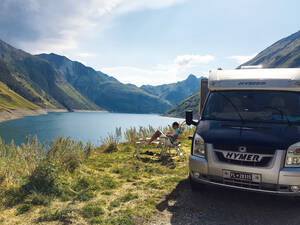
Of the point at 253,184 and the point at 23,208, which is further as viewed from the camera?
the point at 23,208

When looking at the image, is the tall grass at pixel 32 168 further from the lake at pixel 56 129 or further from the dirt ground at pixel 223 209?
the lake at pixel 56 129

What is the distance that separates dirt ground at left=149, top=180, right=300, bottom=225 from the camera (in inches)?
155

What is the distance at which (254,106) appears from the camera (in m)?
5.00

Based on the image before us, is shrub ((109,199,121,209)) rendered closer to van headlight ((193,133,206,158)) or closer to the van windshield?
van headlight ((193,133,206,158))

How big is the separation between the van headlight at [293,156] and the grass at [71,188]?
9.00ft

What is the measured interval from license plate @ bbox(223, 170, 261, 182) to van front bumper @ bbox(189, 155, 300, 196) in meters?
0.07

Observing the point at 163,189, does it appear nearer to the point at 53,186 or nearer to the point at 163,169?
the point at 163,169

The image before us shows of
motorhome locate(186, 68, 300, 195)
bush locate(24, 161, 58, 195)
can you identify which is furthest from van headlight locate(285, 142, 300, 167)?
bush locate(24, 161, 58, 195)

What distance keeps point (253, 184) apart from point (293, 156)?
2.91 ft

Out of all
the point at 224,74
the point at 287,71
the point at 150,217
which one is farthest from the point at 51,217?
the point at 287,71

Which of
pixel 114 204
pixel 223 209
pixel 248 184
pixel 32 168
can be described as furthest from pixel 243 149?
pixel 32 168

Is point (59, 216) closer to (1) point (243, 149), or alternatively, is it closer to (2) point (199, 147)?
(2) point (199, 147)

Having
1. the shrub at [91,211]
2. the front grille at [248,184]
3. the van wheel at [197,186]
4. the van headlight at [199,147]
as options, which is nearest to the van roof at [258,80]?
the van headlight at [199,147]

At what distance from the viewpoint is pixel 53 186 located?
5.01 metres
